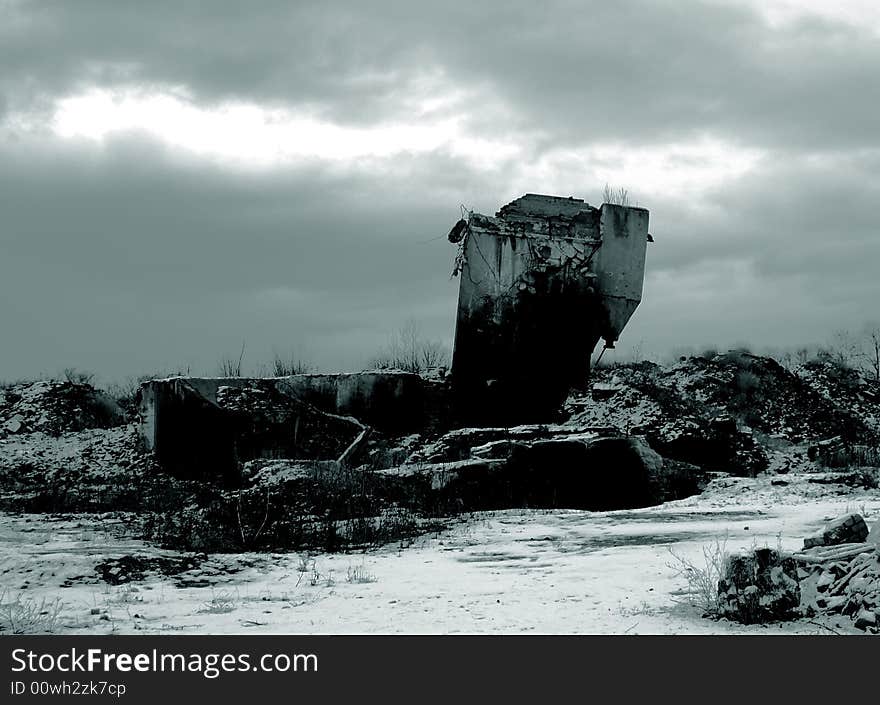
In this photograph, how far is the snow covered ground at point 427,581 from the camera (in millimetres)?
4391

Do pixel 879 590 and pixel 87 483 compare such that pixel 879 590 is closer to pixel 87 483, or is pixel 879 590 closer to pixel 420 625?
pixel 420 625

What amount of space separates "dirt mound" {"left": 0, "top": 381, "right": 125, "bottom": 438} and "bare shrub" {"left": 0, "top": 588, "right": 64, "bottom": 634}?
1535cm

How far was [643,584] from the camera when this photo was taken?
529cm

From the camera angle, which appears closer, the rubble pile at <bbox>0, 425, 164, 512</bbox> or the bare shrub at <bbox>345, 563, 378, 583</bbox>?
the bare shrub at <bbox>345, 563, 378, 583</bbox>

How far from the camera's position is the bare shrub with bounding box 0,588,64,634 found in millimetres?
4270

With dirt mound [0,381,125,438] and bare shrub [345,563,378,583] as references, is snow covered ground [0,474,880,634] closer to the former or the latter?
bare shrub [345,563,378,583]

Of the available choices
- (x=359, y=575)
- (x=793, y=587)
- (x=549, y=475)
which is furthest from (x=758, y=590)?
(x=549, y=475)

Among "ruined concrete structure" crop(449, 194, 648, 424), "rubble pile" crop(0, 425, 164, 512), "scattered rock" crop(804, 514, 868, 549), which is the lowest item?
"rubble pile" crop(0, 425, 164, 512)

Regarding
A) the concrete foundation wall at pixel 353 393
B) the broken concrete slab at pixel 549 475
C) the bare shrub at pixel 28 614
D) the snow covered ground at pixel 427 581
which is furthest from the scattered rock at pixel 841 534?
the concrete foundation wall at pixel 353 393

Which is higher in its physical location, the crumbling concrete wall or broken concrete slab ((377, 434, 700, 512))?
the crumbling concrete wall

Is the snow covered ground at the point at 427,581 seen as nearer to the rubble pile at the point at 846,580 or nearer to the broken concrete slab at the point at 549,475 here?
the rubble pile at the point at 846,580

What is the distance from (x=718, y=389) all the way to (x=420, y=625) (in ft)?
51.8

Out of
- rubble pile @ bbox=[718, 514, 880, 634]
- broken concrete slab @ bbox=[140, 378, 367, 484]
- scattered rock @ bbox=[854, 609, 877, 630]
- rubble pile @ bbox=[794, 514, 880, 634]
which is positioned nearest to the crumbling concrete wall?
broken concrete slab @ bbox=[140, 378, 367, 484]
